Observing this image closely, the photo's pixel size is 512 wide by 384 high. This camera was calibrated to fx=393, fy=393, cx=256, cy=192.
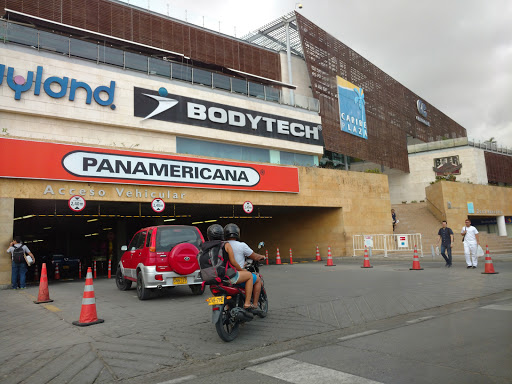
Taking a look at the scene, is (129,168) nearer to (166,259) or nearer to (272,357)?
(166,259)

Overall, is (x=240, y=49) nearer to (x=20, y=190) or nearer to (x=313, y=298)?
(x=20, y=190)

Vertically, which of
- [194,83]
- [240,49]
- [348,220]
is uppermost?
[240,49]

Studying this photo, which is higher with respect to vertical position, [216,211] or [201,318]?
[216,211]

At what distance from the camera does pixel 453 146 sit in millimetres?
41000

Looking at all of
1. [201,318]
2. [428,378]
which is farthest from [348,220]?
[428,378]

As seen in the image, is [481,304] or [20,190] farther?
[20,190]

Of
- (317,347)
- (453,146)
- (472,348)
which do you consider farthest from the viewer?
(453,146)

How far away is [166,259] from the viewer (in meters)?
9.62

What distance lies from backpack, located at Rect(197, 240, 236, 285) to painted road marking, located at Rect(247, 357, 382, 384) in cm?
150

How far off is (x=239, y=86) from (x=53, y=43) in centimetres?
1051

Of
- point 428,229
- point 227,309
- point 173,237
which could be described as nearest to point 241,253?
point 227,309

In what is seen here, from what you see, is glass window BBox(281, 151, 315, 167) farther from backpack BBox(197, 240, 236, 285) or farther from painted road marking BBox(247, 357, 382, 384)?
painted road marking BBox(247, 357, 382, 384)

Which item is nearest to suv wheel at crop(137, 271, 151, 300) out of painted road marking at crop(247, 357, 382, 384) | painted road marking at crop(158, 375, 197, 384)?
painted road marking at crop(158, 375, 197, 384)

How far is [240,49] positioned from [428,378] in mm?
27676
